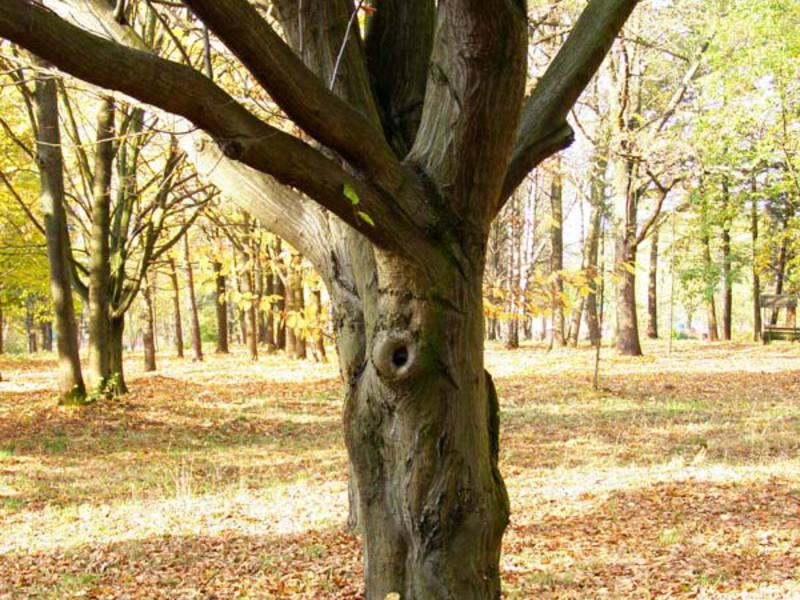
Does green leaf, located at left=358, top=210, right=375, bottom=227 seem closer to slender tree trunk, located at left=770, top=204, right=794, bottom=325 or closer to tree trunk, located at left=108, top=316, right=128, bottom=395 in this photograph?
tree trunk, located at left=108, top=316, right=128, bottom=395

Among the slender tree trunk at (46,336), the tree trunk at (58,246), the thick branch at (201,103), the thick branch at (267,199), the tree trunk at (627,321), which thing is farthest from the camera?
the slender tree trunk at (46,336)

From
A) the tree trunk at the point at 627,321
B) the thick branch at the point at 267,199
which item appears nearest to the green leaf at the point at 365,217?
the thick branch at the point at 267,199

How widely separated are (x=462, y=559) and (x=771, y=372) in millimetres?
16223

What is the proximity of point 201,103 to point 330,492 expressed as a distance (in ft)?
20.8

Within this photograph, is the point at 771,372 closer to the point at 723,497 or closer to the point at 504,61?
the point at 723,497

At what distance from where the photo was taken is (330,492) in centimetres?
812

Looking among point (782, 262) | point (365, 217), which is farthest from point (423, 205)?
point (782, 262)

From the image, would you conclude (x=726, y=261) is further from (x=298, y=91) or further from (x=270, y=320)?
(x=298, y=91)

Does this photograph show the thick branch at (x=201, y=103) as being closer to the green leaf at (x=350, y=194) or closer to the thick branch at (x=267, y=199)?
the green leaf at (x=350, y=194)

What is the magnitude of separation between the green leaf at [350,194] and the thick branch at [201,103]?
2 cm

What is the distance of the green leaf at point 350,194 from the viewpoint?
2.61 m

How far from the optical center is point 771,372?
55.7 feet

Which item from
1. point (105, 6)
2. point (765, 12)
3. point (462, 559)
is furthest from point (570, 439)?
point (765, 12)

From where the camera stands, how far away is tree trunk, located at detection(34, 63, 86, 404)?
12586 millimetres
